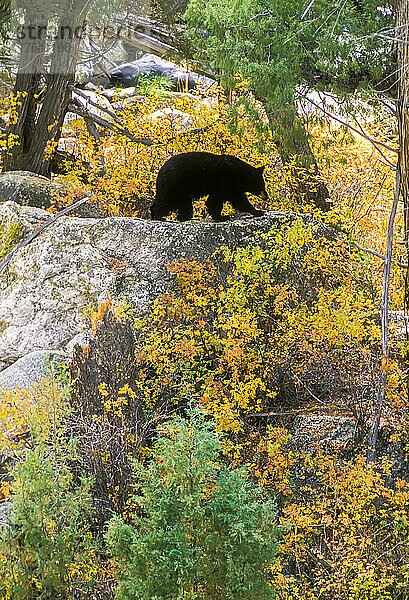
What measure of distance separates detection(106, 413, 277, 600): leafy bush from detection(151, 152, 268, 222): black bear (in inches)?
120

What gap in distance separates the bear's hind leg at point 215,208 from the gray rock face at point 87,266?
0.07 m

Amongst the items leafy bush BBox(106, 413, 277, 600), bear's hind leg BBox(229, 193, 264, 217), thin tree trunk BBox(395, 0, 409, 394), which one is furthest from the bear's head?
leafy bush BBox(106, 413, 277, 600)

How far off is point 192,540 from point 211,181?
11.3ft

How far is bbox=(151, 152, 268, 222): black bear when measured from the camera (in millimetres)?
5402

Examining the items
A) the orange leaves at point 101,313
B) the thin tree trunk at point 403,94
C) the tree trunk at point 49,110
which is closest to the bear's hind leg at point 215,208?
the orange leaves at point 101,313

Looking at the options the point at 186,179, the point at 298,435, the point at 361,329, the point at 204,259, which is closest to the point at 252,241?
the point at 204,259

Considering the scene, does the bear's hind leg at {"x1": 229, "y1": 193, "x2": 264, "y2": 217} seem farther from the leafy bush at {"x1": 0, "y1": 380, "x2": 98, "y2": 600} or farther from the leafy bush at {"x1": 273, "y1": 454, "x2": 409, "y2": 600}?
the leafy bush at {"x1": 0, "y1": 380, "x2": 98, "y2": 600}

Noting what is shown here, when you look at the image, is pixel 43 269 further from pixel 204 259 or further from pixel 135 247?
pixel 204 259

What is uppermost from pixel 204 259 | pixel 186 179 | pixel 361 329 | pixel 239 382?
pixel 186 179

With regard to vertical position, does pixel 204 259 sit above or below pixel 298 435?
above

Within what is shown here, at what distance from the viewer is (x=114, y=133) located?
24.9ft

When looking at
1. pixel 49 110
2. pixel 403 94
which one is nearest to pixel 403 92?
pixel 403 94

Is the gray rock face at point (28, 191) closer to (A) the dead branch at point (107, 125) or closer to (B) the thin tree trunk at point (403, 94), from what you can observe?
(A) the dead branch at point (107, 125)

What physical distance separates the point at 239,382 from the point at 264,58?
241cm
